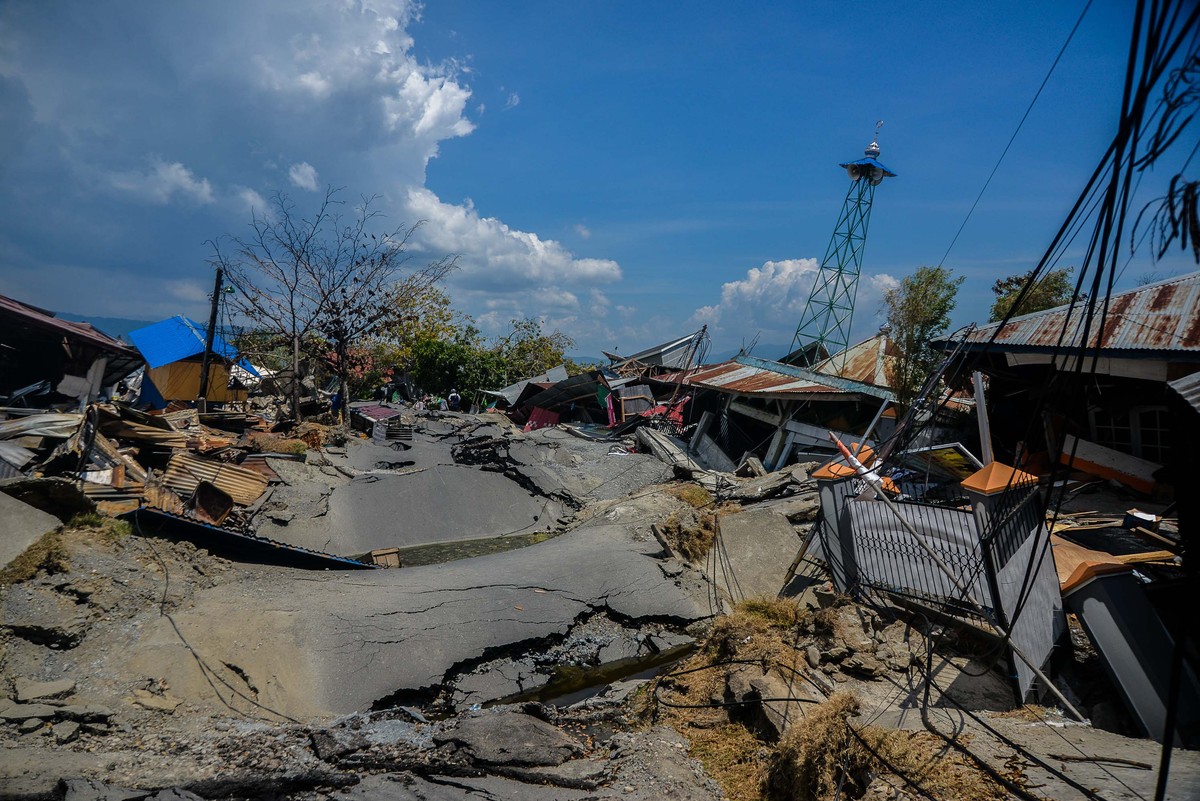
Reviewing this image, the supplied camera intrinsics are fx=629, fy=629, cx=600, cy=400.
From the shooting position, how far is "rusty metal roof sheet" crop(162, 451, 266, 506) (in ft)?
35.3

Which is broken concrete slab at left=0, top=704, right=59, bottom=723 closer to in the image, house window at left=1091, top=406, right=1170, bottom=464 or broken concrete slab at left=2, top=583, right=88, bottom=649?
broken concrete slab at left=2, top=583, right=88, bottom=649

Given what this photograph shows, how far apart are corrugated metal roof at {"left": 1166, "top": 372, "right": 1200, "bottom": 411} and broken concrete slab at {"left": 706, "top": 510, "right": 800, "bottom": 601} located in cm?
600

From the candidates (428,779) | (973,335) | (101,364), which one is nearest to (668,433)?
(973,335)

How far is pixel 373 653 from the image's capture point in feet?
23.6

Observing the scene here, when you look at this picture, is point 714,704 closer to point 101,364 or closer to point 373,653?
point 373,653

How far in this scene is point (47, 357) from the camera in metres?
17.6

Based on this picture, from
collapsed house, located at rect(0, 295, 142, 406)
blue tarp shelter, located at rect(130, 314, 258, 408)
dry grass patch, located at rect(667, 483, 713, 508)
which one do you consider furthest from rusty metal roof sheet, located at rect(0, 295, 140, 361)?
dry grass patch, located at rect(667, 483, 713, 508)

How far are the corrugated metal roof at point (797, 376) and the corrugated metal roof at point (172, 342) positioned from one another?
15.6m

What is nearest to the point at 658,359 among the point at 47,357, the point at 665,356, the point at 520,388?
the point at 665,356

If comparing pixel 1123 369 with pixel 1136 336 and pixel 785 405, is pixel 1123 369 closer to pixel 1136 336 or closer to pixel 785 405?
pixel 1136 336

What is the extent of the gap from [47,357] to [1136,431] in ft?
82.4

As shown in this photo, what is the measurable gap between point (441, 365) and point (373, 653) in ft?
80.0

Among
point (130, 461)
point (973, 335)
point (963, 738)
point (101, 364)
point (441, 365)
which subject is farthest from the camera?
point (441, 365)

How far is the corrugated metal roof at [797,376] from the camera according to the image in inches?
574
